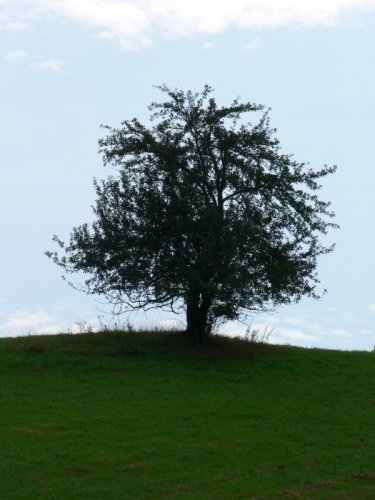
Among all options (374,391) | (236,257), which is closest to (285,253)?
(236,257)

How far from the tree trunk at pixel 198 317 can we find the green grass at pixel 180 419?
75cm

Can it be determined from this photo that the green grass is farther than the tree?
No

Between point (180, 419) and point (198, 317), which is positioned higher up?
point (198, 317)

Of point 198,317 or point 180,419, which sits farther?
point 198,317

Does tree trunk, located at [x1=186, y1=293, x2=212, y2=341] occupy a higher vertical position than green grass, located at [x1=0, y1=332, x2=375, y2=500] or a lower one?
higher

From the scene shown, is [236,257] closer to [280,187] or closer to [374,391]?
[280,187]

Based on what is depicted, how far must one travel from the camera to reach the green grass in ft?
79.0

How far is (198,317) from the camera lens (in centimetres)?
4447

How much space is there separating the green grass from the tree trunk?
2.47 feet

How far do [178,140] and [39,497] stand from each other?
83.2 ft

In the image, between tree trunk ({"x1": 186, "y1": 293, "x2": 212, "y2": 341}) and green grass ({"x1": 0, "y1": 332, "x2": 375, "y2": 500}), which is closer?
green grass ({"x1": 0, "y1": 332, "x2": 375, "y2": 500})

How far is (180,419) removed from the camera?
3139 cm

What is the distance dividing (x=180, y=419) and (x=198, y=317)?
13.4 m

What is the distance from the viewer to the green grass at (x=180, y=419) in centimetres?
2409
